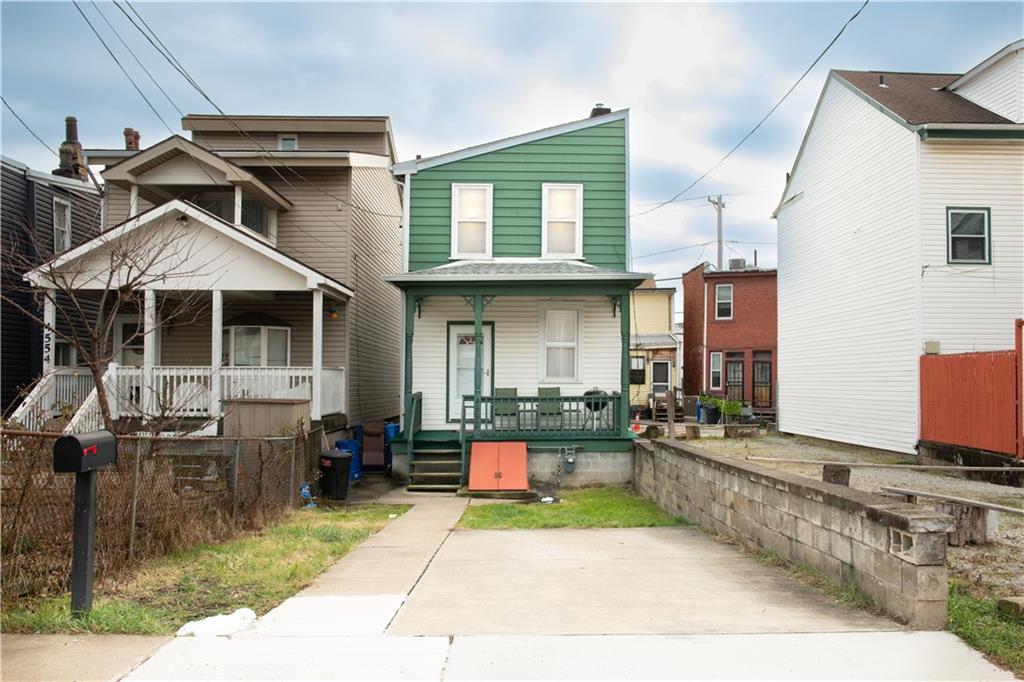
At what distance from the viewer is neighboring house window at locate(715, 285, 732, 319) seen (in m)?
34.6

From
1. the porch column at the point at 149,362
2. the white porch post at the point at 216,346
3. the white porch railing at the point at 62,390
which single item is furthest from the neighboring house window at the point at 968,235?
the white porch railing at the point at 62,390

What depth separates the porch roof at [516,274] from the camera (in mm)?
15172

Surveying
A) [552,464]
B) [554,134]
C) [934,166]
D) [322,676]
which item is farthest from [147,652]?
[934,166]

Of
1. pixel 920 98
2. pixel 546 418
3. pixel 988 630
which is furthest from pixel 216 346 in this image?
pixel 920 98

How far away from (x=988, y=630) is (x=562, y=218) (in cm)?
1316

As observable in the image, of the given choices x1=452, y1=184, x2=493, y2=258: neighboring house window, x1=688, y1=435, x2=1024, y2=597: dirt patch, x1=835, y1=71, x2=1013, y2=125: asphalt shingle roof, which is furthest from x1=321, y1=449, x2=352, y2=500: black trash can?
x1=835, y1=71, x2=1013, y2=125: asphalt shingle roof

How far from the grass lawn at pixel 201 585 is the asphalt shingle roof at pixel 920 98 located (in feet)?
51.1

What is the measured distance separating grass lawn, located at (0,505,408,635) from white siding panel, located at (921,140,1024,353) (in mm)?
13495

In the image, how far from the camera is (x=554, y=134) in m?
17.3

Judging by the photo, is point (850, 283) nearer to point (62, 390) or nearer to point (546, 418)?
point (546, 418)

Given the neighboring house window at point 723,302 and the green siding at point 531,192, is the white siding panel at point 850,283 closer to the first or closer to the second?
the green siding at point 531,192

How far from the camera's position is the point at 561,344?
56.0ft

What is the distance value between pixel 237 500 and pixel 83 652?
15.0ft

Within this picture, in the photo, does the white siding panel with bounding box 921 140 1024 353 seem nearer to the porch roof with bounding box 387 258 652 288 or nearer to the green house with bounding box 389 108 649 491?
the green house with bounding box 389 108 649 491
